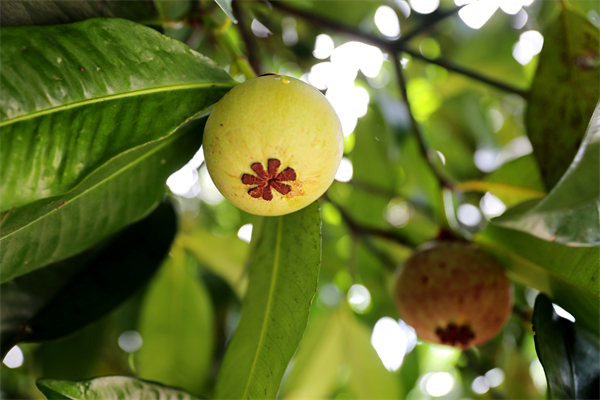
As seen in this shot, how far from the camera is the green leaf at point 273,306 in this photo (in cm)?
85

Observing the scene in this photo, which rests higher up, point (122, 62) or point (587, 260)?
point (122, 62)

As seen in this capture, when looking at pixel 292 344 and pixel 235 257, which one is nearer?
pixel 292 344

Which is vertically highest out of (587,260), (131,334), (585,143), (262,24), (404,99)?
(262,24)

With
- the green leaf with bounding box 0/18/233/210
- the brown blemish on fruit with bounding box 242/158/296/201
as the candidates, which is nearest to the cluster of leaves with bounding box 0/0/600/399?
the green leaf with bounding box 0/18/233/210

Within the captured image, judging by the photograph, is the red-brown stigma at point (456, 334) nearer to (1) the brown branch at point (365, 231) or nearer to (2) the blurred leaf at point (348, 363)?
(1) the brown branch at point (365, 231)

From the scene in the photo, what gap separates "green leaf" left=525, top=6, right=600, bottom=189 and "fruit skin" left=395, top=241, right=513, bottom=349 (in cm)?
29

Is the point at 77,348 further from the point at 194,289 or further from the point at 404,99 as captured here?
the point at 404,99

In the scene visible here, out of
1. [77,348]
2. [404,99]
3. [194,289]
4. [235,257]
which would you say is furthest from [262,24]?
[77,348]

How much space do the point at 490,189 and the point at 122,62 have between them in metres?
1.26

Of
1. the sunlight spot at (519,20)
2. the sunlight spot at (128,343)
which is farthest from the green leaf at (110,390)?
the sunlight spot at (519,20)

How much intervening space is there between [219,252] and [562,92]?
4.42ft

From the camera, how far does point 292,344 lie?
849 mm

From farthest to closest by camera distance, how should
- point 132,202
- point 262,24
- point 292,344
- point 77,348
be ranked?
point 262,24 → point 77,348 → point 132,202 → point 292,344

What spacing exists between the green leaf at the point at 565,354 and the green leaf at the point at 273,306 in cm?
50
